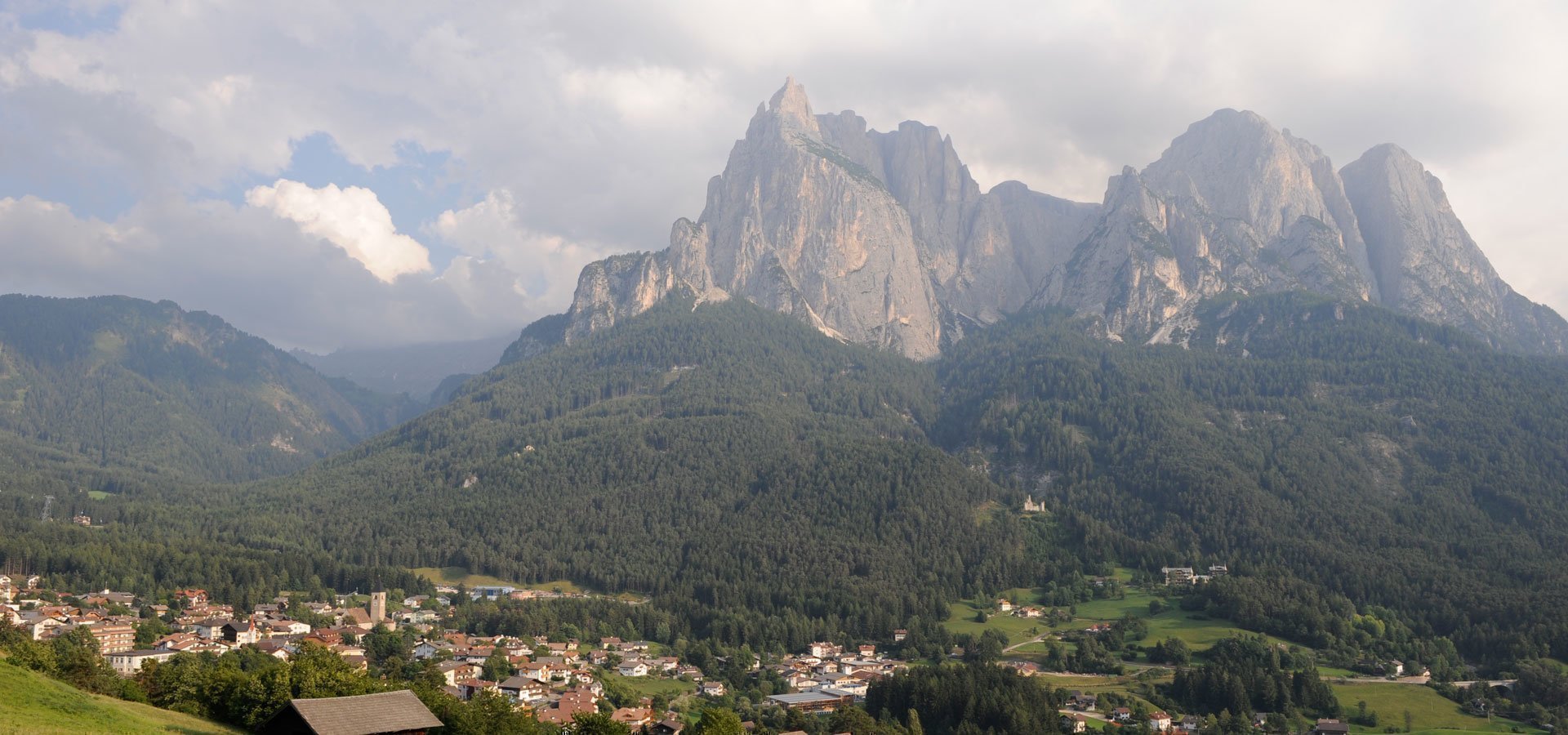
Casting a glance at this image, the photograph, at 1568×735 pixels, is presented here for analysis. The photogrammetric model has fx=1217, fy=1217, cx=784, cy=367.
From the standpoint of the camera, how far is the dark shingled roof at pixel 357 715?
59406mm

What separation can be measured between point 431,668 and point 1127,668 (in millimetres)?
86565

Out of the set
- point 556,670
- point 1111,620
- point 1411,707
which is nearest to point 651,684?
point 556,670

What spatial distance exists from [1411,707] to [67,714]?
13140cm

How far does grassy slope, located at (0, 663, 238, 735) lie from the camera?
5450cm

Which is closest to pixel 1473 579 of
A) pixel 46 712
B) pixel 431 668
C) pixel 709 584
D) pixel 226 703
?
pixel 709 584

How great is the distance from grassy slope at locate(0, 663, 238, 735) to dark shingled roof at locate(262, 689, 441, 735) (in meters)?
6.00

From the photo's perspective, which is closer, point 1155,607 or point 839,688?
point 839,688

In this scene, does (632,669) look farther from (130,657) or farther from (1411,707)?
(1411,707)

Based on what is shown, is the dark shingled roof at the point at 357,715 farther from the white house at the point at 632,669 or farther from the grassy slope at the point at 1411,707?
the grassy slope at the point at 1411,707

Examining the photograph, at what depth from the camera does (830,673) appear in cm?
14988

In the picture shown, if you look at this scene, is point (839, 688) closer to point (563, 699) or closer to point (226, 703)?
point (563, 699)

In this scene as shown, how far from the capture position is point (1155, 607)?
183375 millimetres

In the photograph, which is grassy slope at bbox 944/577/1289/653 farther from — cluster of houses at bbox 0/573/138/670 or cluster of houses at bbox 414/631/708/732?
cluster of houses at bbox 0/573/138/670

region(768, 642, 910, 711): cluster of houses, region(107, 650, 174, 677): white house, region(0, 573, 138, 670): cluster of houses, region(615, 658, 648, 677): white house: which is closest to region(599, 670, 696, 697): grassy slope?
region(615, 658, 648, 677): white house
